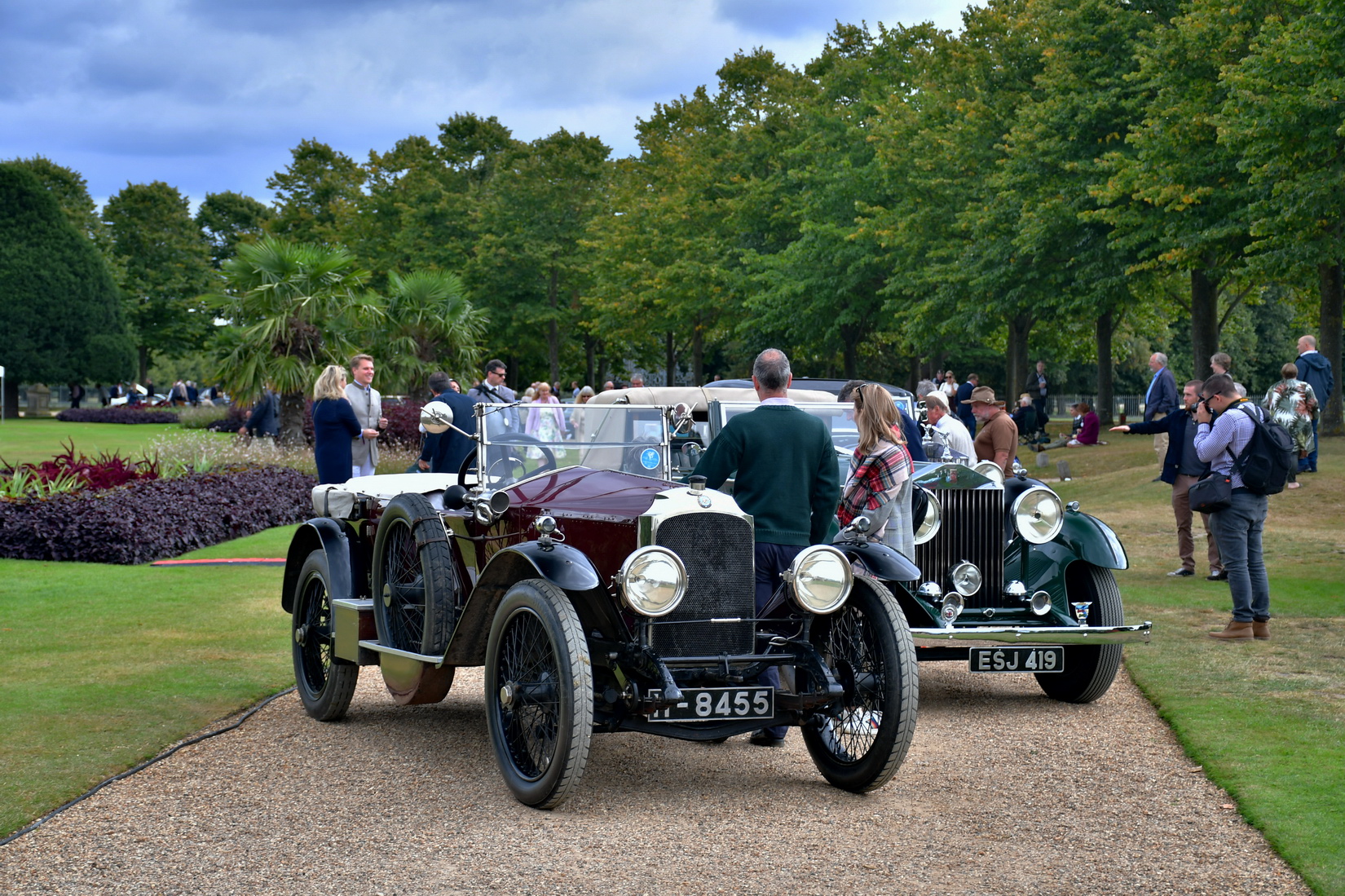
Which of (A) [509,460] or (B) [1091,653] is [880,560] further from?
(B) [1091,653]

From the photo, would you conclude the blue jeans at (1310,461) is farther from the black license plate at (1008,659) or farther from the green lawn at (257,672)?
the black license plate at (1008,659)

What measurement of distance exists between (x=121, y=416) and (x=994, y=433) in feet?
154

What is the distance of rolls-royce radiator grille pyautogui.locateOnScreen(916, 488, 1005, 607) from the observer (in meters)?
8.05

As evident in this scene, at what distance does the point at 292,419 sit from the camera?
26562mm

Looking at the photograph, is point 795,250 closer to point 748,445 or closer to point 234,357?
point 234,357

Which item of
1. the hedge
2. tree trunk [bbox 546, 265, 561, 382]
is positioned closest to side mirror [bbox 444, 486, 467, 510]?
the hedge

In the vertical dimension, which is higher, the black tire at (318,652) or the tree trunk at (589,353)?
the tree trunk at (589,353)

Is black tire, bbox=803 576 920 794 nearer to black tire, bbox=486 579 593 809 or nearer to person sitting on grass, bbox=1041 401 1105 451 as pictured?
black tire, bbox=486 579 593 809

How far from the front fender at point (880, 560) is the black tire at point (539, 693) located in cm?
156

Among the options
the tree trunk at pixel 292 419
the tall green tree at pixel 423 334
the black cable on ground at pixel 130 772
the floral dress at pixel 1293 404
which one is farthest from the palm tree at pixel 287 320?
the black cable on ground at pixel 130 772

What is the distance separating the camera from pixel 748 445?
6.17 metres

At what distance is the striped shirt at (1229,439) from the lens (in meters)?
9.48

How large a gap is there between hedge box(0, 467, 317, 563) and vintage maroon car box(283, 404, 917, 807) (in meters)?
8.31

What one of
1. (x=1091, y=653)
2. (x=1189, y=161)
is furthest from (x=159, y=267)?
(x=1091, y=653)
